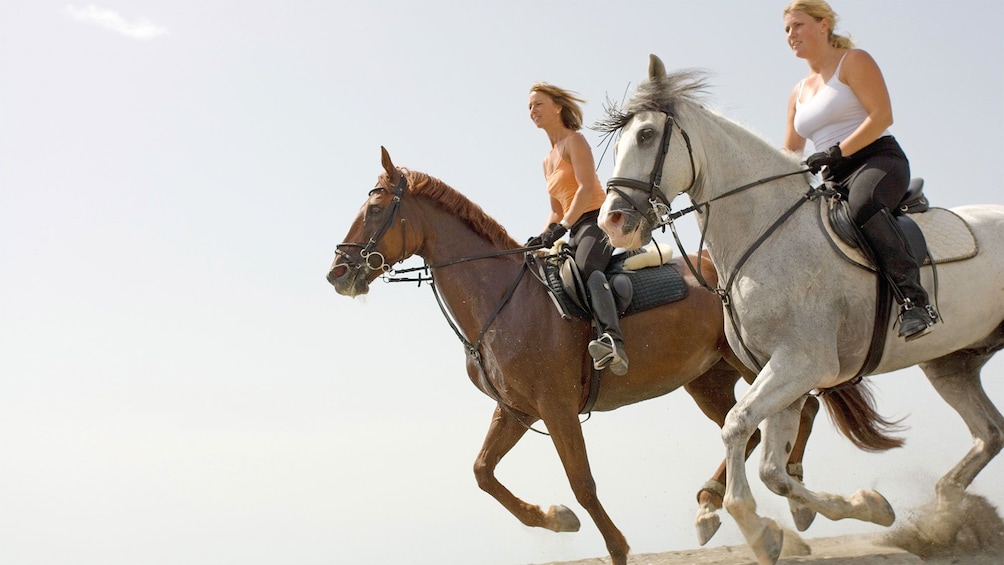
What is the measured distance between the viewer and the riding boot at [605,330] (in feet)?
25.8

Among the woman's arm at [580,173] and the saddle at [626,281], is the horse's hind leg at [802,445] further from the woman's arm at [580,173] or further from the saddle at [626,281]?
the woman's arm at [580,173]

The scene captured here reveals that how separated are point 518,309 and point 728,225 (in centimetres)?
221

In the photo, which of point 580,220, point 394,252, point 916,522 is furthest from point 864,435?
point 394,252

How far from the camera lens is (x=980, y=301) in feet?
22.8

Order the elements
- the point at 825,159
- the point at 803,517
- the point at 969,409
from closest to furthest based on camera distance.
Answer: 1. the point at 825,159
2. the point at 803,517
3. the point at 969,409

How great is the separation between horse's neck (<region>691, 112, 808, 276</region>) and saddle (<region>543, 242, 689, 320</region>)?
1.66m

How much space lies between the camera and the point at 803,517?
7.46 meters

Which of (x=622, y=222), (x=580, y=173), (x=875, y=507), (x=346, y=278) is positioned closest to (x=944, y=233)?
(x=875, y=507)

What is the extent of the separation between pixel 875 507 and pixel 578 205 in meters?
3.28

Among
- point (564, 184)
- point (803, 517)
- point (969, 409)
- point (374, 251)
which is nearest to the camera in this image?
point (803, 517)

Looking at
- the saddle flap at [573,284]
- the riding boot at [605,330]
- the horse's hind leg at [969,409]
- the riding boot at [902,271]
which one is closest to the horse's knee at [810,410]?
the horse's hind leg at [969,409]

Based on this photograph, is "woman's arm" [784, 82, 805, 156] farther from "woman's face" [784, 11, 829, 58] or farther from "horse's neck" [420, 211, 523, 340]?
"horse's neck" [420, 211, 523, 340]

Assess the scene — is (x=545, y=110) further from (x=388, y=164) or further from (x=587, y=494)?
(x=587, y=494)

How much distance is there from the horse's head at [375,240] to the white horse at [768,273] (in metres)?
2.48
